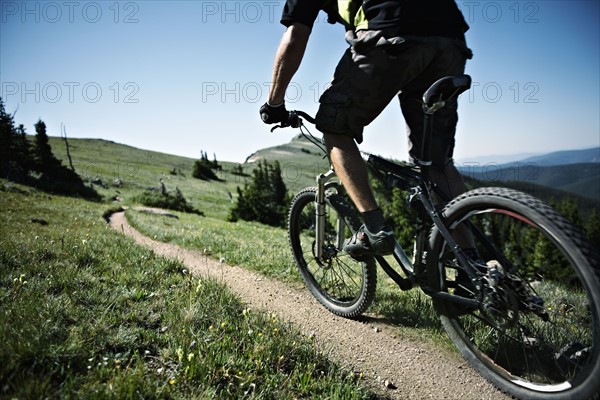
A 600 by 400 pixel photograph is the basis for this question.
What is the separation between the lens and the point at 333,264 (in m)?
4.62

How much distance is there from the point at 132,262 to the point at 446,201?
4.16 m

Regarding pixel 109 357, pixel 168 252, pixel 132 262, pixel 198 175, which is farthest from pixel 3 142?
pixel 198 175

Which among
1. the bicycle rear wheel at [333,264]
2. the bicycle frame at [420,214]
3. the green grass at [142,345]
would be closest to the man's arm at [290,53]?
the bicycle frame at [420,214]

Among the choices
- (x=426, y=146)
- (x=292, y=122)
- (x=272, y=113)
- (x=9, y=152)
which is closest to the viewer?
(x=426, y=146)

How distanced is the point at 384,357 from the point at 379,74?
8.48 feet

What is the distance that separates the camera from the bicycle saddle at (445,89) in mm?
2680

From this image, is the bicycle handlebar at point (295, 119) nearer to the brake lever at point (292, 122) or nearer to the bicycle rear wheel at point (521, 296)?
the brake lever at point (292, 122)

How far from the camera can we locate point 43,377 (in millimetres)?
1939

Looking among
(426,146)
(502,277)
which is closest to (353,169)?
(426,146)

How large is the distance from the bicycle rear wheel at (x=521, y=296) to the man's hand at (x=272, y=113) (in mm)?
1927

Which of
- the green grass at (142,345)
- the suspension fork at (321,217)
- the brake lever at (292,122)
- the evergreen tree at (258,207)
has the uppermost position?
the brake lever at (292,122)

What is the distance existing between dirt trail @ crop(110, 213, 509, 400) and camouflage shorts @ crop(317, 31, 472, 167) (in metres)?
1.94

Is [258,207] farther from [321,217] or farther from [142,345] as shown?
[142,345]

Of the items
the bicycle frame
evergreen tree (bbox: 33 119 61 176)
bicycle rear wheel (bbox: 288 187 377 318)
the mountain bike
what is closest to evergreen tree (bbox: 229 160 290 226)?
evergreen tree (bbox: 33 119 61 176)
